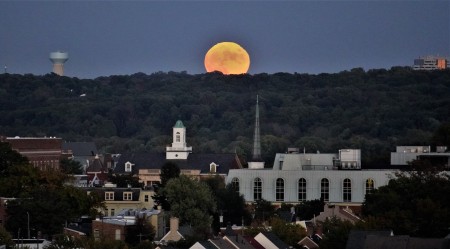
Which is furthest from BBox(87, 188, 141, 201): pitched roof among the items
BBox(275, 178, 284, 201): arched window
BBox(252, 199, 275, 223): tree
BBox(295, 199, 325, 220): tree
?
BBox(275, 178, 284, 201): arched window

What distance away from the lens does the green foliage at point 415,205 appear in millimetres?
77188

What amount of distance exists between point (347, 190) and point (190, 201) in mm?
28859

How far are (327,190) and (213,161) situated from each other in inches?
587

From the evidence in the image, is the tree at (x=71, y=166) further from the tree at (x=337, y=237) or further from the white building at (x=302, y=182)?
the tree at (x=337, y=237)

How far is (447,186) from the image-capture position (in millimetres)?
88000

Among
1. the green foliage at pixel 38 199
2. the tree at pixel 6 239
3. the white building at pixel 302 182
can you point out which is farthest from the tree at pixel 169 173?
the tree at pixel 6 239

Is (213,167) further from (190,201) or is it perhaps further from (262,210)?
(190,201)

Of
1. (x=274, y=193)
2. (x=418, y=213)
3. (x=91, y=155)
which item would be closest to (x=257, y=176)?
(x=274, y=193)

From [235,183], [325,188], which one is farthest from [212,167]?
[325,188]

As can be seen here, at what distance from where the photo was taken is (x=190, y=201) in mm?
87625

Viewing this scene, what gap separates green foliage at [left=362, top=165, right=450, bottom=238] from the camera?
77188mm

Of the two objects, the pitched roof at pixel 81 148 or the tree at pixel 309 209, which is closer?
the tree at pixel 309 209

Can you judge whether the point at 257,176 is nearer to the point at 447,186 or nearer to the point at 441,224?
the point at 447,186

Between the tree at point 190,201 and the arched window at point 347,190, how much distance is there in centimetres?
2379
